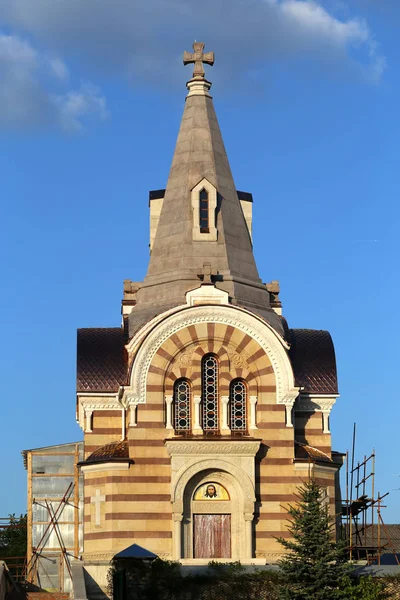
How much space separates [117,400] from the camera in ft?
149

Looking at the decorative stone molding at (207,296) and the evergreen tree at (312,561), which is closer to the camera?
the evergreen tree at (312,561)

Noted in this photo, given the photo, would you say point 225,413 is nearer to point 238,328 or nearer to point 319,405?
point 238,328

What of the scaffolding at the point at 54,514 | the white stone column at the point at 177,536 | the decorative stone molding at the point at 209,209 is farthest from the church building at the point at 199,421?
the scaffolding at the point at 54,514

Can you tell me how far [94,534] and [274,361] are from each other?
7.62m

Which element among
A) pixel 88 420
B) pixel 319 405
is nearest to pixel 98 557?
pixel 88 420

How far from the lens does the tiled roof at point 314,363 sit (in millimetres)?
46062

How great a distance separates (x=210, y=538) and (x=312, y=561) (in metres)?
5.01

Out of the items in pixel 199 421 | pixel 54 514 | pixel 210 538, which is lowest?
pixel 210 538

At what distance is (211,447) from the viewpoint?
42.7 meters

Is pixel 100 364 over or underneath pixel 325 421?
over

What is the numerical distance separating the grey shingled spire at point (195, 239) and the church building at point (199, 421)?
0.24 ft

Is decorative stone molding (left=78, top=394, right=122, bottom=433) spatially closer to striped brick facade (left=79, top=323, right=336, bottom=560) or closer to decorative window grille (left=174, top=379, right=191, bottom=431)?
striped brick facade (left=79, top=323, right=336, bottom=560)

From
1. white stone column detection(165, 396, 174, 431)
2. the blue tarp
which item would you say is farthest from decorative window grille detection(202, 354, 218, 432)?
the blue tarp

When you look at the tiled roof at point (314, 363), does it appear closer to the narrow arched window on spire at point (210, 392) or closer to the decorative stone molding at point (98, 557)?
the narrow arched window on spire at point (210, 392)
